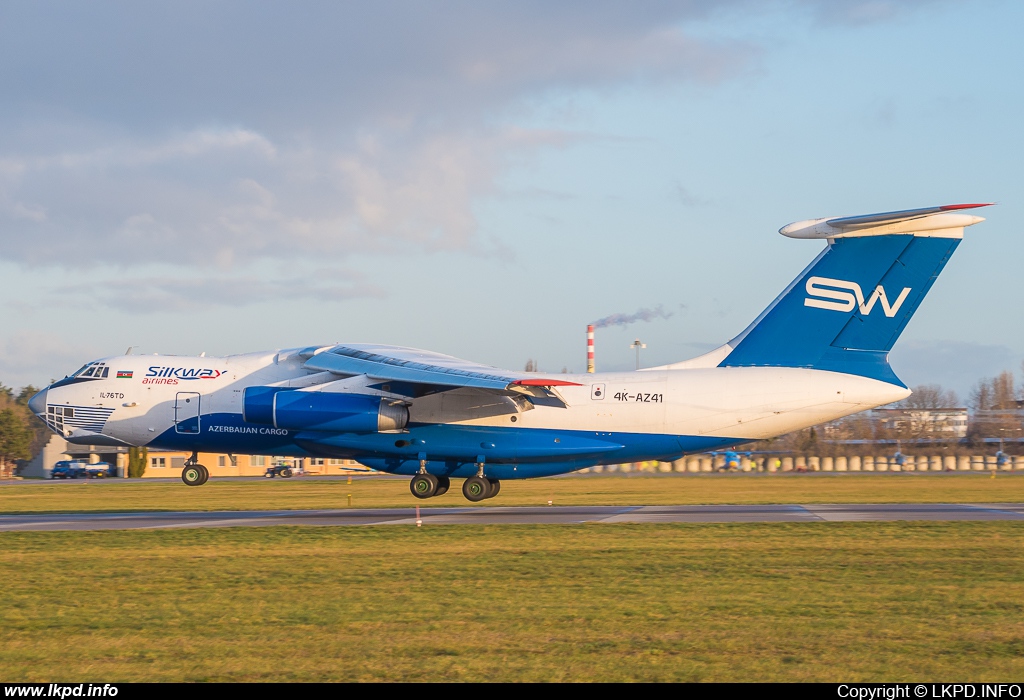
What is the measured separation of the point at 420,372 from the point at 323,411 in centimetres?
272

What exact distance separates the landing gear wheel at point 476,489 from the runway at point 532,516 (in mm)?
424

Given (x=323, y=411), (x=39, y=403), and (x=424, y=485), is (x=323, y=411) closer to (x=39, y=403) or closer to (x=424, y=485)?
(x=424, y=485)

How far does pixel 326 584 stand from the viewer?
448 inches

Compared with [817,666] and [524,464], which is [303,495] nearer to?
[524,464]

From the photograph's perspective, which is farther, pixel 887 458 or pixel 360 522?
pixel 887 458

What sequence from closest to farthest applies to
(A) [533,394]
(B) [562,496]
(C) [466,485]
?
1. (A) [533,394]
2. (C) [466,485]
3. (B) [562,496]

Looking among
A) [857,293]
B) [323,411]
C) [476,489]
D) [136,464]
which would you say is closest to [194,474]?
[323,411]

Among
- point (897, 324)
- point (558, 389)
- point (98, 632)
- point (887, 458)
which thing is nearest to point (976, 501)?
point (897, 324)

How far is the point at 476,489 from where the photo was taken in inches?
951

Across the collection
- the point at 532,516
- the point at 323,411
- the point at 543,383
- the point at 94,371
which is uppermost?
the point at 94,371

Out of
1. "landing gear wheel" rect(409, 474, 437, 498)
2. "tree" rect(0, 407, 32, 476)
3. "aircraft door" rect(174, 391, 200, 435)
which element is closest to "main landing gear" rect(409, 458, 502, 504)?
"landing gear wheel" rect(409, 474, 437, 498)

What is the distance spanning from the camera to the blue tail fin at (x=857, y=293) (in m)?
20.8
